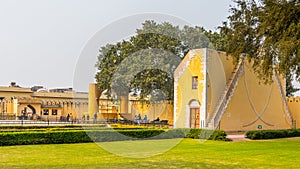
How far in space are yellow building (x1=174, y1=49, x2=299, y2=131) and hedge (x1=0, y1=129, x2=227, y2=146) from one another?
4.72 metres

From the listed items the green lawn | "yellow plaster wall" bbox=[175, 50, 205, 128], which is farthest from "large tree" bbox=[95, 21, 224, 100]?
the green lawn

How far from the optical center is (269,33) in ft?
62.4

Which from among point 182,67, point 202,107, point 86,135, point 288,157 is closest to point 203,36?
point 182,67

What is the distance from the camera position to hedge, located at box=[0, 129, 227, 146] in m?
17.4

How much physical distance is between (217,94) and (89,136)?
37.4 ft

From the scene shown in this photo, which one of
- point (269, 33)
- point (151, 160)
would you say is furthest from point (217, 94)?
point (151, 160)

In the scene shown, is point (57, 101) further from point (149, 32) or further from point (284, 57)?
point (284, 57)

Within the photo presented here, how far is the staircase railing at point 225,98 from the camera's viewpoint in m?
26.9

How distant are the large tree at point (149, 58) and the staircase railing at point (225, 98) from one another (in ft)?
16.8

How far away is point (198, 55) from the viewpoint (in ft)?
92.0

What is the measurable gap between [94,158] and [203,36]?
85.1 ft

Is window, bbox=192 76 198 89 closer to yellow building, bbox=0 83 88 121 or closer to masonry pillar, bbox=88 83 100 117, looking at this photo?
masonry pillar, bbox=88 83 100 117

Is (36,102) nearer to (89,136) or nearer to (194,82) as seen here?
(194,82)

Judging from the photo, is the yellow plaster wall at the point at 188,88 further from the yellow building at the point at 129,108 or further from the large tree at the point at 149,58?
the yellow building at the point at 129,108
